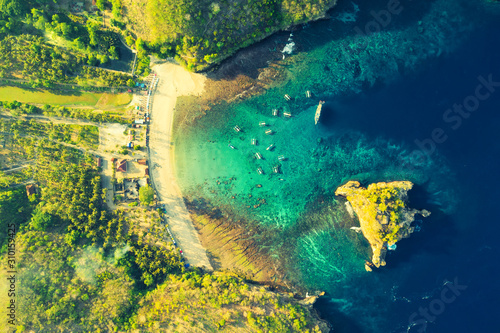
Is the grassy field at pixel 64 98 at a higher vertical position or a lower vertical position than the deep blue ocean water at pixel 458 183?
higher

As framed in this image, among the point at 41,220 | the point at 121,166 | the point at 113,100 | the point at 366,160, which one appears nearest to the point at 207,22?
the point at 113,100

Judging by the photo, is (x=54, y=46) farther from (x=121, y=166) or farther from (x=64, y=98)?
(x=121, y=166)

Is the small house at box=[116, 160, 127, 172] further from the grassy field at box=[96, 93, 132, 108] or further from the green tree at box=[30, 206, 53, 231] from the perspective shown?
the green tree at box=[30, 206, 53, 231]

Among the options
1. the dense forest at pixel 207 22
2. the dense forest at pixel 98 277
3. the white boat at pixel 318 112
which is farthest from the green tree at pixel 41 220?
the white boat at pixel 318 112

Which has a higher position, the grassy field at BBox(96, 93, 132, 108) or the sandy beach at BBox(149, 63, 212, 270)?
the grassy field at BBox(96, 93, 132, 108)

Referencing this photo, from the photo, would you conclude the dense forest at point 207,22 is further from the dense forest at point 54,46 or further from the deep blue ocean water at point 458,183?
the deep blue ocean water at point 458,183

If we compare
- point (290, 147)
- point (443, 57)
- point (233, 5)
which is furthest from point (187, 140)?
point (443, 57)

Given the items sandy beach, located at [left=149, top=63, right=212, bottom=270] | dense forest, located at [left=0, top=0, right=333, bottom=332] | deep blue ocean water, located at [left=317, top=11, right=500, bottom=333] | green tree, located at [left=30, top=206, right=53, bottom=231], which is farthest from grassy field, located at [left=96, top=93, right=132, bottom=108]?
deep blue ocean water, located at [left=317, top=11, right=500, bottom=333]
